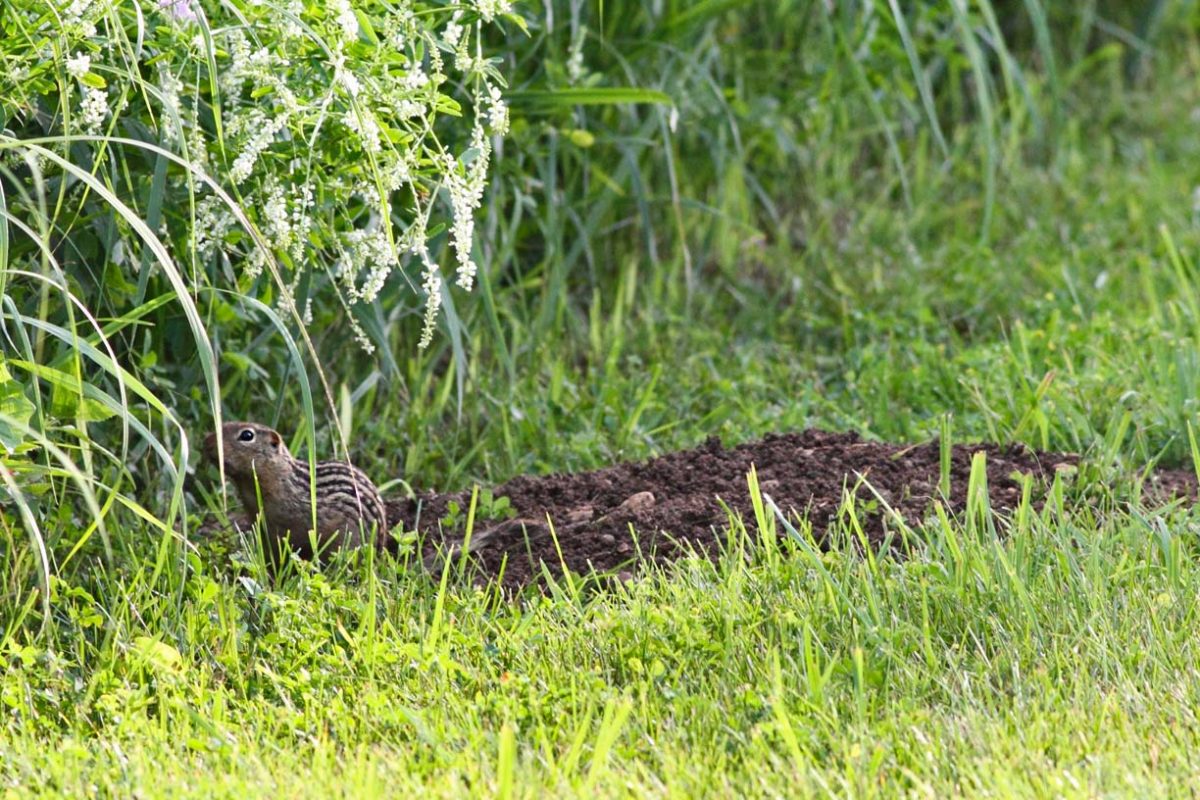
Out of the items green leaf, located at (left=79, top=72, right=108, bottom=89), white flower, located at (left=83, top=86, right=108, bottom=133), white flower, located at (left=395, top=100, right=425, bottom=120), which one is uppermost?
green leaf, located at (left=79, top=72, right=108, bottom=89)

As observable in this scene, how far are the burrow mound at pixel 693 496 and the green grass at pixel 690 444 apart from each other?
0.15 metres

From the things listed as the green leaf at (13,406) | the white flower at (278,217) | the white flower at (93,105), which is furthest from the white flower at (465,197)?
the green leaf at (13,406)

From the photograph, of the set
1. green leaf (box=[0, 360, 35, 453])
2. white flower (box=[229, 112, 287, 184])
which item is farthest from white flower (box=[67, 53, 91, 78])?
green leaf (box=[0, 360, 35, 453])

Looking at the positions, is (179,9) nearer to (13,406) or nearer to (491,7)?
(491,7)

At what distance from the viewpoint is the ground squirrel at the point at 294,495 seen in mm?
3963

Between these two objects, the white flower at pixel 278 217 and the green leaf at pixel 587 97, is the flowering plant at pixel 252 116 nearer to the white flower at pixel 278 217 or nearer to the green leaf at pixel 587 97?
the white flower at pixel 278 217

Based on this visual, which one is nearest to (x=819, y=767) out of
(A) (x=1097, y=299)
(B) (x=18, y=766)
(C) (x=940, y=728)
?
(C) (x=940, y=728)

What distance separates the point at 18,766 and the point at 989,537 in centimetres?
195

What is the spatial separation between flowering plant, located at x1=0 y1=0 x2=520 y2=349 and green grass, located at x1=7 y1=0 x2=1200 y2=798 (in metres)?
0.18

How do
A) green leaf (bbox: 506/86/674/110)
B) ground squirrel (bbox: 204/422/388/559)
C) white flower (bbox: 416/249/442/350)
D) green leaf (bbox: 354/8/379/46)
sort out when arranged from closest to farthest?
Answer: white flower (bbox: 416/249/442/350)
green leaf (bbox: 354/8/379/46)
ground squirrel (bbox: 204/422/388/559)
green leaf (bbox: 506/86/674/110)

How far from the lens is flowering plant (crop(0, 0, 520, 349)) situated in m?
3.47

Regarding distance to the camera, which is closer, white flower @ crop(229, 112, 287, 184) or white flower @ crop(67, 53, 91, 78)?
white flower @ crop(67, 53, 91, 78)

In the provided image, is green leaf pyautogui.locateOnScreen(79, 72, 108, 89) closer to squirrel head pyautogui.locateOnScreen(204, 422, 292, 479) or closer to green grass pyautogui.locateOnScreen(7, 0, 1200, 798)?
green grass pyautogui.locateOnScreen(7, 0, 1200, 798)

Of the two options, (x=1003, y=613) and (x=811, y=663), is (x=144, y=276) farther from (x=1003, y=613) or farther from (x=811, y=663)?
(x=1003, y=613)
